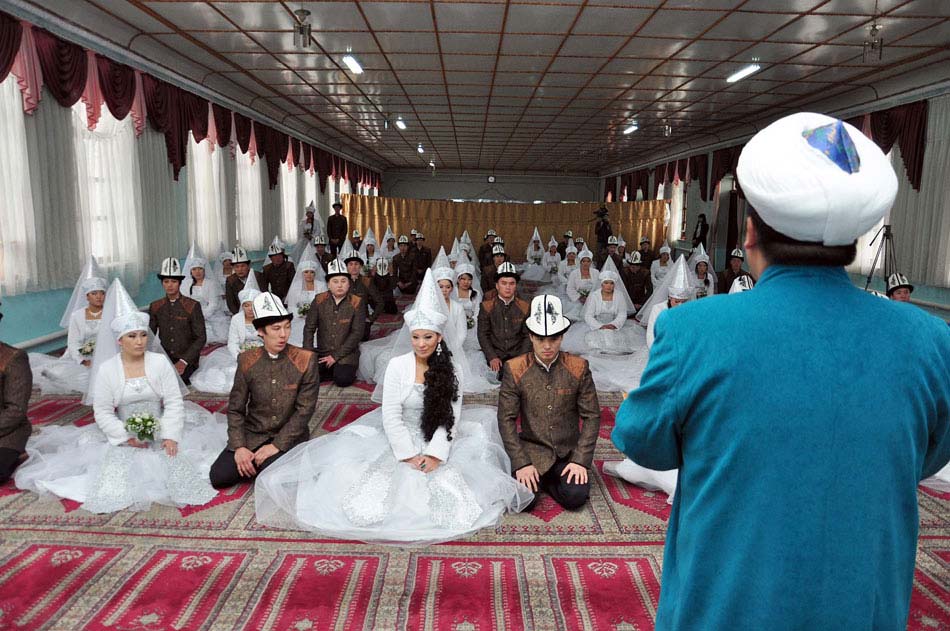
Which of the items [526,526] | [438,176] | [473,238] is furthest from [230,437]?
[438,176]

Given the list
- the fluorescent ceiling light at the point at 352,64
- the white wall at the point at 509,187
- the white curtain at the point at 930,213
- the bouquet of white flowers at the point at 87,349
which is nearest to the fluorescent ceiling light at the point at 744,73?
the white curtain at the point at 930,213

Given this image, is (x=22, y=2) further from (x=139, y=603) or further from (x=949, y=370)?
(x=949, y=370)

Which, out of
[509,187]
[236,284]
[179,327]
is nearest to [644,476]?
[179,327]

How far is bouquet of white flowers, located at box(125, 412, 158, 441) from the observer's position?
3.71 m

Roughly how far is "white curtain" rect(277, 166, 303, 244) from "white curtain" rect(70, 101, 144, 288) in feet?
19.5

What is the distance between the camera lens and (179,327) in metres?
6.13

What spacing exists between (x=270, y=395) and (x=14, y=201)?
351 cm

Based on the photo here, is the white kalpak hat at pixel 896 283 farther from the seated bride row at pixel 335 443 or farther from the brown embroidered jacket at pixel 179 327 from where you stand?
the brown embroidered jacket at pixel 179 327

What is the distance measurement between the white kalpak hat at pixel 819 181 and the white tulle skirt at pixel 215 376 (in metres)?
5.49

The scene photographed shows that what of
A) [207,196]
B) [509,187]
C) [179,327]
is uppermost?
[509,187]

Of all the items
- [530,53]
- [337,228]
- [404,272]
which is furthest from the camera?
[337,228]

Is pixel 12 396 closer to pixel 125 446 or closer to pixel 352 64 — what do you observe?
pixel 125 446

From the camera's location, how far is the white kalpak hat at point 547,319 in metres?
3.67

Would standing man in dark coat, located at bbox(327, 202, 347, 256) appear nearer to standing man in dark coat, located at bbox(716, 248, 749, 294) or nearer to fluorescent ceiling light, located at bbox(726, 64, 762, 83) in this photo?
standing man in dark coat, located at bbox(716, 248, 749, 294)
